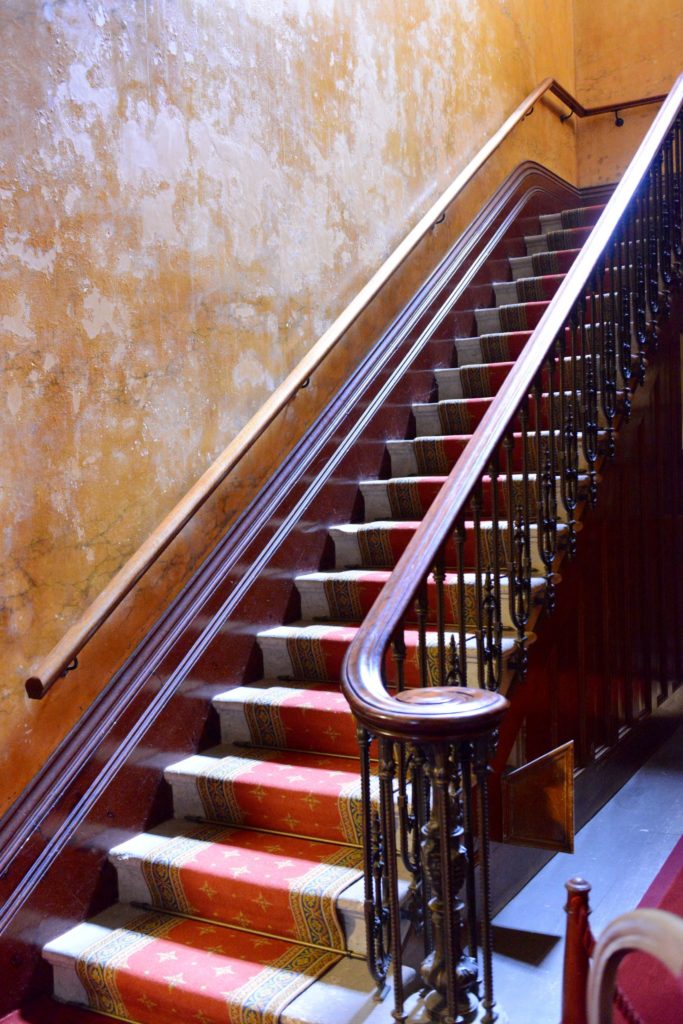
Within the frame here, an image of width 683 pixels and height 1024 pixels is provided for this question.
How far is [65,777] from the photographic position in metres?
2.65

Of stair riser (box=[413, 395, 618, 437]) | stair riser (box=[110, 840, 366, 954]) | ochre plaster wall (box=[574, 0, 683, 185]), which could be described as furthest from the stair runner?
ochre plaster wall (box=[574, 0, 683, 185])

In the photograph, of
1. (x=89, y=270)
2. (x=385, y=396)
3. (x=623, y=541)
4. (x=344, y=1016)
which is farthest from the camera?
(x=385, y=396)

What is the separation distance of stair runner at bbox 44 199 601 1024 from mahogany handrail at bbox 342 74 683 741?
21.7 inches

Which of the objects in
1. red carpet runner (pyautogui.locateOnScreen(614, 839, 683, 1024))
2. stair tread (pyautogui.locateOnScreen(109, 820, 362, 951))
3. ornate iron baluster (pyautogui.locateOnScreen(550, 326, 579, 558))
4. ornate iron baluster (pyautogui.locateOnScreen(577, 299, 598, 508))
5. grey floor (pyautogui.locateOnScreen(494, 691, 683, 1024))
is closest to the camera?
red carpet runner (pyautogui.locateOnScreen(614, 839, 683, 1024))

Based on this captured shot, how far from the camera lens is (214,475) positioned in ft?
10.0

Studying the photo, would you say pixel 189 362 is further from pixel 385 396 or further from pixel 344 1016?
pixel 344 1016

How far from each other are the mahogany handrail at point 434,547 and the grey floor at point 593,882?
1.03 metres

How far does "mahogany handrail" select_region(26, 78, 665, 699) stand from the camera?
8.32 ft

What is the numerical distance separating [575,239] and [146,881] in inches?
168

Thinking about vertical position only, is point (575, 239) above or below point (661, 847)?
above

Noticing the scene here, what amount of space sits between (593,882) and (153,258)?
248cm

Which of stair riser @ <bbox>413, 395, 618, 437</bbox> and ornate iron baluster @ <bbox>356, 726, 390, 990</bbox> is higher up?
stair riser @ <bbox>413, 395, 618, 437</bbox>

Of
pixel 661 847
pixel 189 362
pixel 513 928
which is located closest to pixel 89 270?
pixel 189 362

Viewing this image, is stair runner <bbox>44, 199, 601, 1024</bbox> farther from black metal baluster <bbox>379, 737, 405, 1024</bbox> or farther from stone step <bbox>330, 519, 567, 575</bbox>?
black metal baluster <bbox>379, 737, 405, 1024</bbox>
